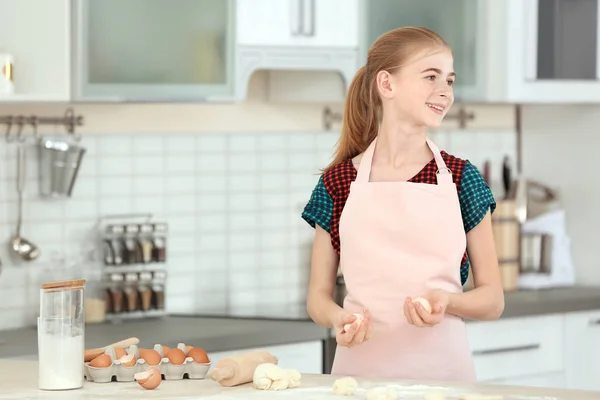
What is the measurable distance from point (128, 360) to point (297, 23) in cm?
172

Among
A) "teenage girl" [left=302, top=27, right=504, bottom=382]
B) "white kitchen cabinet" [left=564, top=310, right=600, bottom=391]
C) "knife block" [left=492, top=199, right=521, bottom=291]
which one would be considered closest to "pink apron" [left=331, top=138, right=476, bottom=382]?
"teenage girl" [left=302, top=27, right=504, bottom=382]

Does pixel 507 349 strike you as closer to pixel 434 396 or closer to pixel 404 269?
pixel 404 269

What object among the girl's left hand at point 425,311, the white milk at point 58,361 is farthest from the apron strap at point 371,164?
the white milk at point 58,361

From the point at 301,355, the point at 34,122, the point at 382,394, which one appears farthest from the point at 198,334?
the point at 382,394

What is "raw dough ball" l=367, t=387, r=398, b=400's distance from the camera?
5.94 ft

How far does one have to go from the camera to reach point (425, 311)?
207cm

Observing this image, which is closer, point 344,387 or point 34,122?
point 344,387

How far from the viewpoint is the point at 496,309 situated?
2.26 m

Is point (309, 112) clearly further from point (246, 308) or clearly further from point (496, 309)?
point (496, 309)

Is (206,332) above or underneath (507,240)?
underneath

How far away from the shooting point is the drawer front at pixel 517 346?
366 cm

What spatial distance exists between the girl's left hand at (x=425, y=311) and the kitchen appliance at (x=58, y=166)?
156 cm

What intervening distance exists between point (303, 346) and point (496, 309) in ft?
3.77

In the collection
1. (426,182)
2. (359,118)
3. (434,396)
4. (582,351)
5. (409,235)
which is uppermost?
(359,118)
